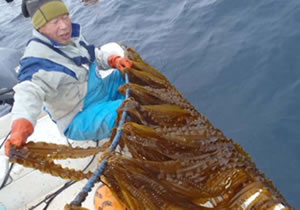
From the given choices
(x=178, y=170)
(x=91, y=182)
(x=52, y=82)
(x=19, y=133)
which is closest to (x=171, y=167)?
(x=178, y=170)

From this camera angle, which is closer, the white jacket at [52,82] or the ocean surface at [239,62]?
the white jacket at [52,82]

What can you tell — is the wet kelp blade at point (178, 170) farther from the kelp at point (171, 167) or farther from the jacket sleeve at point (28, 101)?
the jacket sleeve at point (28, 101)

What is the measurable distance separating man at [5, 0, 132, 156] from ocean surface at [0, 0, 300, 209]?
6.28 ft

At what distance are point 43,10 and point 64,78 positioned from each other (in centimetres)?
80

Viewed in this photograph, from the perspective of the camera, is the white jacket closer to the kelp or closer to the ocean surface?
the kelp

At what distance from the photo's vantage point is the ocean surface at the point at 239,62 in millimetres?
3992

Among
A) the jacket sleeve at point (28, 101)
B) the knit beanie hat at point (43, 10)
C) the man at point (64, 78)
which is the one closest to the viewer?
the jacket sleeve at point (28, 101)

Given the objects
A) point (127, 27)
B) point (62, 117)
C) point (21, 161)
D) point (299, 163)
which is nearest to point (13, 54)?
point (127, 27)

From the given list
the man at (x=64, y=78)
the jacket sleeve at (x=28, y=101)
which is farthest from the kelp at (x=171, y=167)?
the man at (x=64, y=78)

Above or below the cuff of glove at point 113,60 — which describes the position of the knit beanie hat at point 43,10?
above

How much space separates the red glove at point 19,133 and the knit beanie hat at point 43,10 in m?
1.32

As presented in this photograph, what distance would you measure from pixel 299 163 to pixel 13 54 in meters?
6.28

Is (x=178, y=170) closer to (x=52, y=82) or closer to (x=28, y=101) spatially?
(x=28, y=101)

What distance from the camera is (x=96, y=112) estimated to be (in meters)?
3.63
